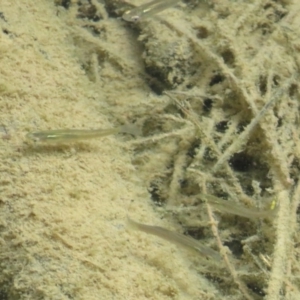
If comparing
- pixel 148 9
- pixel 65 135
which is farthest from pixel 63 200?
pixel 148 9

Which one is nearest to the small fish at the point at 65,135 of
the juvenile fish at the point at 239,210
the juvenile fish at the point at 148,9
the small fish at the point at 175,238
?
the small fish at the point at 175,238

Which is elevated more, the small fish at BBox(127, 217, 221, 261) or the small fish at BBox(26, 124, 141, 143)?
the small fish at BBox(26, 124, 141, 143)

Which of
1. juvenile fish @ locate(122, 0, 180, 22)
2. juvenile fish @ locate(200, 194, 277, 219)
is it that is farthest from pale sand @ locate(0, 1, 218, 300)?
juvenile fish @ locate(122, 0, 180, 22)

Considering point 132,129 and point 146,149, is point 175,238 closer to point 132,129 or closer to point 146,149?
point 146,149

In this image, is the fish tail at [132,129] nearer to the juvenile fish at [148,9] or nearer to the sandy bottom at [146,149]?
the sandy bottom at [146,149]

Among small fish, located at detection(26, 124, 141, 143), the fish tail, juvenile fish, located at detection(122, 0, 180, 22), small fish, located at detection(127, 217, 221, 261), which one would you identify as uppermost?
juvenile fish, located at detection(122, 0, 180, 22)

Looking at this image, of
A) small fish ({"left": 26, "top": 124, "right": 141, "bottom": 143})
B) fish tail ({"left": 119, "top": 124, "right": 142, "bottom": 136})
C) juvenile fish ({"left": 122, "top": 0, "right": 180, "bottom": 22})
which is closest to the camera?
small fish ({"left": 26, "top": 124, "right": 141, "bottom": 143})

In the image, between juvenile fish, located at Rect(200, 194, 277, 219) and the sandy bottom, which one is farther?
juvenile fish, located at Rect(200, 194, 277, 219)

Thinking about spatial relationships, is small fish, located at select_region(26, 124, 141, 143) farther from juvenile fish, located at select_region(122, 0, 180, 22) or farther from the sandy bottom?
juvenile fish, located at select_region(122, 0, 180, 22)
